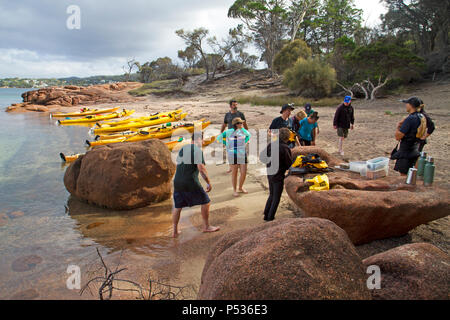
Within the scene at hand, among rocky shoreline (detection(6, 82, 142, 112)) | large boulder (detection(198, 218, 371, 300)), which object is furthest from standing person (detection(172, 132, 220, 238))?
rocky shoreline (detection(6, 82, 142, 112))

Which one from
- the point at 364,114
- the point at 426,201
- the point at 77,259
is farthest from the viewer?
the point at 364,114

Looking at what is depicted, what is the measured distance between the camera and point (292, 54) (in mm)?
29875

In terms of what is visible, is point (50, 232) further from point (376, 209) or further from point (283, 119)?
point (376, 209)

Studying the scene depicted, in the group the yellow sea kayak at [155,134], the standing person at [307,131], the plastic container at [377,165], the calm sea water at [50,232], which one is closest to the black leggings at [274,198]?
the plastic container at [377,165]

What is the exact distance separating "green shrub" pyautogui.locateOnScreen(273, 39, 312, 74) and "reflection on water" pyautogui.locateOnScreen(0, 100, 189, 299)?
86.6ft

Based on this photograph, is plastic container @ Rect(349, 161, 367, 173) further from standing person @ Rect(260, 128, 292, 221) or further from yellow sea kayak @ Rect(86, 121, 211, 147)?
yellow sea kayak @ Rect(86, 121, 211, 147)

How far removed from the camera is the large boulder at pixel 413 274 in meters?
1.99

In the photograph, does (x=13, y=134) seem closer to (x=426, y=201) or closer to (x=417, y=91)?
(x=426, y=201)

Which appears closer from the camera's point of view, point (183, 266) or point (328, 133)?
point (183, 266)

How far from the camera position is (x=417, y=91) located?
19.7m

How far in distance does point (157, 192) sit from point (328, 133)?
7814mm
